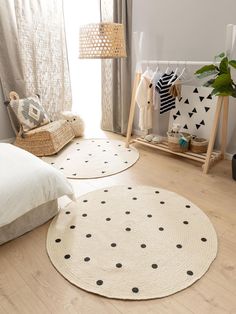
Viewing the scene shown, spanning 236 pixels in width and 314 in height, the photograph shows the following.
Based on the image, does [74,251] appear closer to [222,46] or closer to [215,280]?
[215,280]

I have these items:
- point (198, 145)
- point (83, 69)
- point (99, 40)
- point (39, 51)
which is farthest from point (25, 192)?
point (83, 69)

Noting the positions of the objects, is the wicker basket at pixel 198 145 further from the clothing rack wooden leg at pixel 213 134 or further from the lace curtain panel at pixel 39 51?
the lace curtain panel at pixel 39 51

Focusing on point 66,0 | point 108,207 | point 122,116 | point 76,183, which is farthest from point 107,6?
point 108,207

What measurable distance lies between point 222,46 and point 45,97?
7.23 feet

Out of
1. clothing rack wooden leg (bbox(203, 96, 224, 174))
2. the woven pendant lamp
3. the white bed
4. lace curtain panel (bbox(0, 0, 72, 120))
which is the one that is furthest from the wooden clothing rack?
the white bed

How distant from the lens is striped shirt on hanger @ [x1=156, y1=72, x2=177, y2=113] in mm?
2717

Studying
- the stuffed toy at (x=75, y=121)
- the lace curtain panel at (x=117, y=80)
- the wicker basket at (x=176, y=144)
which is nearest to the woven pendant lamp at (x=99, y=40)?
the lace curtain panel at (x=117, y=80)

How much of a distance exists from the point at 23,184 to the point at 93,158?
4.34 feet

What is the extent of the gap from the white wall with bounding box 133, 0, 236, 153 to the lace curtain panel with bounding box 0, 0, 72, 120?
102cm

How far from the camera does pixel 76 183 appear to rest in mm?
2369

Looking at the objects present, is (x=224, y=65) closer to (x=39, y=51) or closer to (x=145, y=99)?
(x=145, y=99)

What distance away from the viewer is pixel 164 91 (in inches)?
108

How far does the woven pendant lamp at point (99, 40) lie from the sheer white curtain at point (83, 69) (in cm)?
108

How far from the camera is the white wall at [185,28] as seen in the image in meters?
2.42
